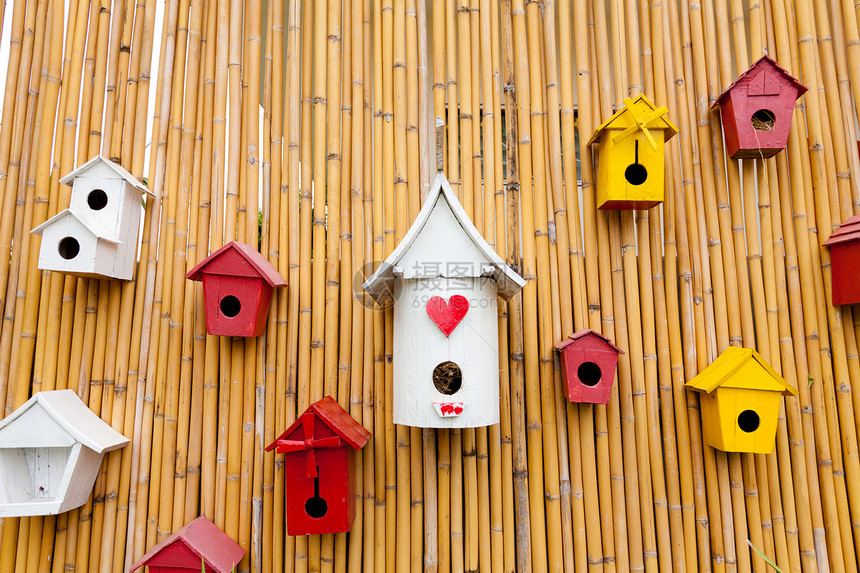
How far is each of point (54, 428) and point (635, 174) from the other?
202 cm

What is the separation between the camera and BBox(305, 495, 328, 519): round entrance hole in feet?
4.79

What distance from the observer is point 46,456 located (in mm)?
1487

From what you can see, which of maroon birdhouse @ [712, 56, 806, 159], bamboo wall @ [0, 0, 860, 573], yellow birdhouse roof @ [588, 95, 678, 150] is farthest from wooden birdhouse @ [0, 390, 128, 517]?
maroon birdhouse @ [712, 56, 806, 159]

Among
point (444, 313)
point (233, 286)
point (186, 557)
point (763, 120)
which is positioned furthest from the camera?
point (763, 120)

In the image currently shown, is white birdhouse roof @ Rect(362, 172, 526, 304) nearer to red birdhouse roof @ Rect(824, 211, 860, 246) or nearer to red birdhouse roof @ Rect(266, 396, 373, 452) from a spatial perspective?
red birdhouse roof @ Rect(266, 396, 373, 452)

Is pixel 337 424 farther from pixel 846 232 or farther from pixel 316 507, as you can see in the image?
pixel 846 232

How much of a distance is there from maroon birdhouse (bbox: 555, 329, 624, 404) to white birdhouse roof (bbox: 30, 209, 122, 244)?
59.2 inches

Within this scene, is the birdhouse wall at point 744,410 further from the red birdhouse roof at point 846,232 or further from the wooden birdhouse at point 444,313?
the wooden birdhouse at point 444,313

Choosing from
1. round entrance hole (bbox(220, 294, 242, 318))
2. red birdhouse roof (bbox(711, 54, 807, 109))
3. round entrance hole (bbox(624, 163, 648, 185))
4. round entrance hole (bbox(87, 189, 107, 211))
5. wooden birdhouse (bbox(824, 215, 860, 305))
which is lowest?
round entrance hole (bbox(220, 294, 242, 318))

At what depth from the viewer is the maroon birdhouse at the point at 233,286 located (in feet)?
4.92

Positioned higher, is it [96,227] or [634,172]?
[634,172]

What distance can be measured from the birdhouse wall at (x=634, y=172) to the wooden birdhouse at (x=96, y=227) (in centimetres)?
159

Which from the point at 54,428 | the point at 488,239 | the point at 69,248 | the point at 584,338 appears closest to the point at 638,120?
the point at 488,239

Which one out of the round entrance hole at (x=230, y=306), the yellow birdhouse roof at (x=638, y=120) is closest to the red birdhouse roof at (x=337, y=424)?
the round entrance hole at (x=230, y=306)
